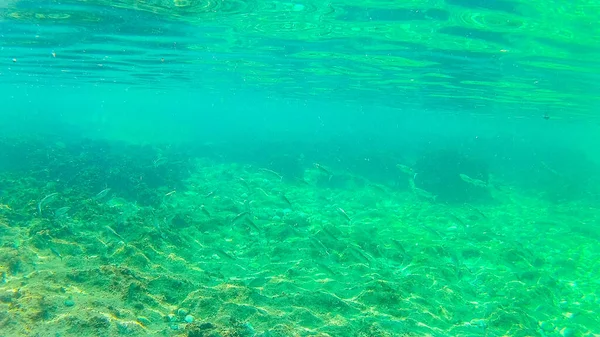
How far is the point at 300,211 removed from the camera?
656 inches

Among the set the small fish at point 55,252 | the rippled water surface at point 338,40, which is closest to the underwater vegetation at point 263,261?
the small fish at point 55,252

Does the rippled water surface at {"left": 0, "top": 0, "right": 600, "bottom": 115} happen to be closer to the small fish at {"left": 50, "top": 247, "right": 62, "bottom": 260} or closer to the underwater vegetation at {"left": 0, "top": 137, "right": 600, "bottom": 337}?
the underwater vegetation at {"left": 0, "top": 137, "right": 600, "bottom": 337}

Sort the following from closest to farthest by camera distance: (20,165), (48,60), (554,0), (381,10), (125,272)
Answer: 1. (125,272)
2. (554,0)
3. (381,10)
4. (20,165)
5. (48,60)

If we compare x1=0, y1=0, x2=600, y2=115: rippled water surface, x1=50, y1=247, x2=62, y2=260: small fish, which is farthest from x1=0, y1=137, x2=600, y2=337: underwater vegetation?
x1=0, y1=0, x2=600, y2=115: rippled water surface

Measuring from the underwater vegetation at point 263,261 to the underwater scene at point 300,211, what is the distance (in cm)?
6

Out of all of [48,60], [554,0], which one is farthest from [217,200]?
[48,60]

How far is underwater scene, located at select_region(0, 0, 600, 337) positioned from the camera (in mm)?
Answer: 6945

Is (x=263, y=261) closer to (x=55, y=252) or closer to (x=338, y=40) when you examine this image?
(x=55, y=252)

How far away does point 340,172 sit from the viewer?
26453 millimetres

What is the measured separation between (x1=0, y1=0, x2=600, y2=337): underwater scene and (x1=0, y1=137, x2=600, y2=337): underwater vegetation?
0.21ft

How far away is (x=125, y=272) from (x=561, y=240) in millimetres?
18148

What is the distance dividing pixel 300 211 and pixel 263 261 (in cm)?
658

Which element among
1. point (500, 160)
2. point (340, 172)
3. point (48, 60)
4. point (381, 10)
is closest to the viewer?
point (381, 10)

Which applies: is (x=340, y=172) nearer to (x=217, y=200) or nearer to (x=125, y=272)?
(x=217, y=200)
